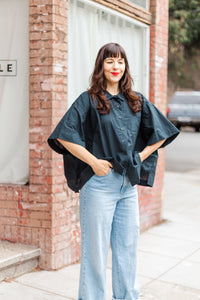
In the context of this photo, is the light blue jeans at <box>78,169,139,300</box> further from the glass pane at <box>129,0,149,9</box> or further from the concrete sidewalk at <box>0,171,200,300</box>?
the glass pane at <box>129,0,149,9</box>

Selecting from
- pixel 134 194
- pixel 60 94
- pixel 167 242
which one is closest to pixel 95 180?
pixel 134 194

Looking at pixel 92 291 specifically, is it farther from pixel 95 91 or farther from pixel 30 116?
pixel 30 116

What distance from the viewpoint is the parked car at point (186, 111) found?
955 inches

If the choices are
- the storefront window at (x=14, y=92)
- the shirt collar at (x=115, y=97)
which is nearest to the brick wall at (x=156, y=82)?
the storefront window at (x=14, y=92)

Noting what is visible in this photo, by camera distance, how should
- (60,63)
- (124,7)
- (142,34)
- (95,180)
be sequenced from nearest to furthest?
(95,180)
(60,63)
(124,7)
(142,34)

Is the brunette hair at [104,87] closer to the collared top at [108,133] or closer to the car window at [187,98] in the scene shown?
the collared top at [108,133]

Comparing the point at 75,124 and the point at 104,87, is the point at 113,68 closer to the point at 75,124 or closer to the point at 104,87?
the point at 104,87

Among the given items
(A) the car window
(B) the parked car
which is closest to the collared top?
(B) the parked car

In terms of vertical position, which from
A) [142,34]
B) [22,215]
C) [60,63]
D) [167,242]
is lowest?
[167,242]

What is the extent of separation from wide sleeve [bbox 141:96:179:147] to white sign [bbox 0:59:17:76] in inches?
72.9

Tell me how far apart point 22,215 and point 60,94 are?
124 centimetres

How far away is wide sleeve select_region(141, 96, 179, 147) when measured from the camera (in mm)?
3291

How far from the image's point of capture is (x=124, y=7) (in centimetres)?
560

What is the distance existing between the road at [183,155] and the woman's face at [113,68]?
879 cm
